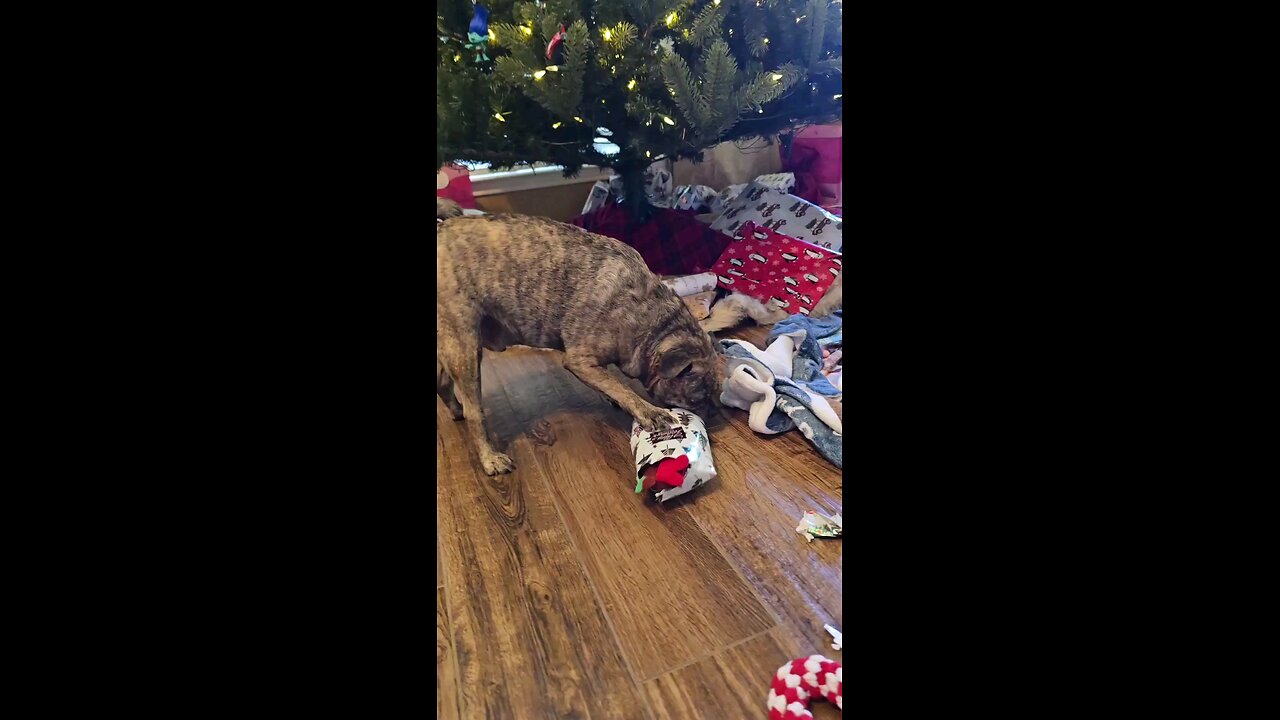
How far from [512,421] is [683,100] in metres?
0.60

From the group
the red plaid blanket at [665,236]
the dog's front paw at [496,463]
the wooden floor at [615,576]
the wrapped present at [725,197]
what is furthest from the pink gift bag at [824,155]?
the dog's front paw at [496,463]

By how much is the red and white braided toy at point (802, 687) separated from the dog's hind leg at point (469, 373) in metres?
0.53

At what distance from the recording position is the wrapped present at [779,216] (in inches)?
43.9

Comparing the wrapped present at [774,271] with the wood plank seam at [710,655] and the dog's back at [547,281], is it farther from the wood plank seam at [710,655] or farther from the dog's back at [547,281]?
the wood plank seam at [710,655]

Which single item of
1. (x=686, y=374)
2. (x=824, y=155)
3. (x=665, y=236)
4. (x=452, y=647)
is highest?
(x=824, y=155)

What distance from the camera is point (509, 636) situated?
0.70 meters

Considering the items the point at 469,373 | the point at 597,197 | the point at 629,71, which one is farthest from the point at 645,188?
the point at 469,373

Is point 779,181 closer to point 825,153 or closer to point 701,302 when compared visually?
point 825,153

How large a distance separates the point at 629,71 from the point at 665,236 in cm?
28

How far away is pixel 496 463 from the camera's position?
1.00 meters
